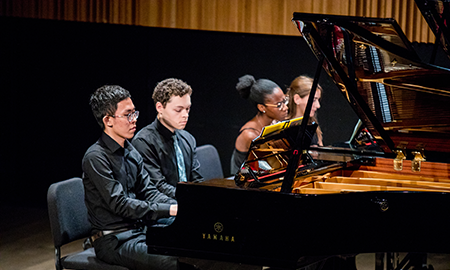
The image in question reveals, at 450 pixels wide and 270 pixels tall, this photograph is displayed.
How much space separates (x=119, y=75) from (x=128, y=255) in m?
2.75

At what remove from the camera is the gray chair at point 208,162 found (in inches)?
152

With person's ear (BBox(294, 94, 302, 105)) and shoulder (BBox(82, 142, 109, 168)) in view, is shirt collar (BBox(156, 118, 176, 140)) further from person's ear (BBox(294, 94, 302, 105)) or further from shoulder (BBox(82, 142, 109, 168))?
person's ear (BBox(294, 94, 302, 105))

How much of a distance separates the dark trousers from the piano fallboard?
0.23m

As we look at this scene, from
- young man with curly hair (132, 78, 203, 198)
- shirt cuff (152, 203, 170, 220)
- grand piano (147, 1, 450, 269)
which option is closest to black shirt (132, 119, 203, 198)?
young man with curly hair (132, 78, 203, 198)

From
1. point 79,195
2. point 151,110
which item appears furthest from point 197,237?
point 151,110

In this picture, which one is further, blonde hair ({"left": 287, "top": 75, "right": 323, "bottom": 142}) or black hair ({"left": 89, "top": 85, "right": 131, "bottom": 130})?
blonde hair ({"left": 287, "top": 75, "right": 323, "bottom": 142})

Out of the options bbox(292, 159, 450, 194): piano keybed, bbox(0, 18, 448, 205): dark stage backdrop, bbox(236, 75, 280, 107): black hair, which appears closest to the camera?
bbox(292, 159, 450, 194): piano keybed

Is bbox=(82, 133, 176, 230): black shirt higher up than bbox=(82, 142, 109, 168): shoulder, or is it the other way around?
bbox=(82, 142, 109, 168): shoulder

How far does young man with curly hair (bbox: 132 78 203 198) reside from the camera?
3.14 meters

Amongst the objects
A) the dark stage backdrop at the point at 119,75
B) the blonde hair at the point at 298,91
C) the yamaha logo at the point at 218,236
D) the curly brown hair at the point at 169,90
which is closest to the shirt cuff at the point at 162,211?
the yamaha logo at the point at 218,236

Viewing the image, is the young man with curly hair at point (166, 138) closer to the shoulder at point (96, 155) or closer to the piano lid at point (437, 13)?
the shoulder at point (96, 155)

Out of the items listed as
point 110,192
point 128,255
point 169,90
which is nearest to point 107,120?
point 110,192

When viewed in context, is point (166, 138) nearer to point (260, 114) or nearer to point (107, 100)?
point (107, 100)

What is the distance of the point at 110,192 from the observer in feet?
8.51
